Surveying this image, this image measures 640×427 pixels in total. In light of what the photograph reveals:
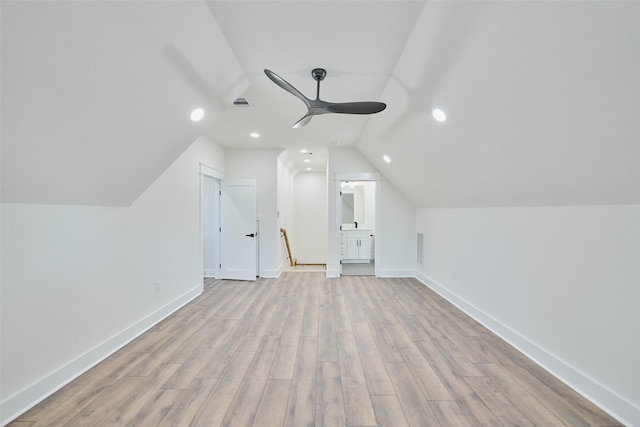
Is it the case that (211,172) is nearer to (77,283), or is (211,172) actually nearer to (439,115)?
(77,283)

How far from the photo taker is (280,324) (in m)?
3.28

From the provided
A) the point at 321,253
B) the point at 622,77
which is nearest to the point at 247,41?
the point at 622,77

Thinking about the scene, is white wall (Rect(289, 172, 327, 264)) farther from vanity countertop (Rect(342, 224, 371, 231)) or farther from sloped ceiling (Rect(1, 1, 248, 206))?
sloped ceiling (Rect(1, 1, 248, 206))

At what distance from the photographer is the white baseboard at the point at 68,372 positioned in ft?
5.79

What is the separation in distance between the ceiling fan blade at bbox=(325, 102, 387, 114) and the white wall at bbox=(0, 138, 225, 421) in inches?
94.2

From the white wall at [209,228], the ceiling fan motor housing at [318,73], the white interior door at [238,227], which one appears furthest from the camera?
the white wall at [209,228]

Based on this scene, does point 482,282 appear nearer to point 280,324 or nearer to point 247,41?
point 280,324

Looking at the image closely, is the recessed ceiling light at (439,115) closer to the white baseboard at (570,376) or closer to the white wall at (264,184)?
the white baseboard at (570,376)

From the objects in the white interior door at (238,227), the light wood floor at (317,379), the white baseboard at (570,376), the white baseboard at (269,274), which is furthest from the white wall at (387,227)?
the white baseboard at (570,376)

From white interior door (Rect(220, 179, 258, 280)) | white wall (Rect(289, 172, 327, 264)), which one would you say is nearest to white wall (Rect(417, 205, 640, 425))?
white interior door (Rect(220, 179, 258, 280))

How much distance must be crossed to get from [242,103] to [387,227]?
3627 mm

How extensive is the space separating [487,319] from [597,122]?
2.48 m

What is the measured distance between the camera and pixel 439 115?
2521 mm

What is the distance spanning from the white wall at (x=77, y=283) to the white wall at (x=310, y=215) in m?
4.89
